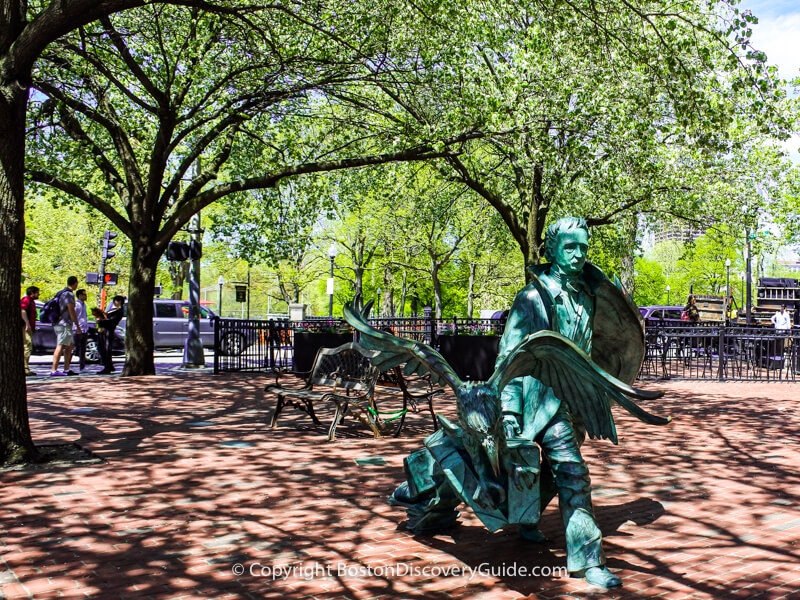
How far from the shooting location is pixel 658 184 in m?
16.2

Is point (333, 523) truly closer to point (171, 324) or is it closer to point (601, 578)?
point (601, 578)

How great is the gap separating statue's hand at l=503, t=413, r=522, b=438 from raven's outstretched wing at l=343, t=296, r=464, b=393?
14.9 inches

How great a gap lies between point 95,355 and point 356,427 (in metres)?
12.5

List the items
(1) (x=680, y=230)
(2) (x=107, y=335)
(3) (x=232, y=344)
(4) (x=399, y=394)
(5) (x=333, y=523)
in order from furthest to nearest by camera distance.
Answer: (1) (x=680, y=230) < (3) (x=232, y=344) < (2) (x=107, y=335) < (4) (x=399, y=394) < (5) (x=333, y=523)

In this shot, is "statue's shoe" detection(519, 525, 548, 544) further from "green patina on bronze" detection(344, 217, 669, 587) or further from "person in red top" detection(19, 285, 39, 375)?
"person in red top" detection(19, 285, 39, 375)

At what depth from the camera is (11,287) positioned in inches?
257

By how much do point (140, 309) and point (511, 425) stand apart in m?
12.2

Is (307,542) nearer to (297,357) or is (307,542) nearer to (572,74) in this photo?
(297,357)

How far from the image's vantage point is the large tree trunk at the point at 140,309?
47.1 feet

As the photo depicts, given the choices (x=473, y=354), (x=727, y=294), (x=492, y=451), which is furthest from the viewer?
(x=727, y=294)

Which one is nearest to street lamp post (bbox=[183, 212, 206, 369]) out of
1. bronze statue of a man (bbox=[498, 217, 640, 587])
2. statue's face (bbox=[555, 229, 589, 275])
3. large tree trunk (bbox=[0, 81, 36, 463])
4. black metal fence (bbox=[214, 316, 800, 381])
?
black metal fence (bbox=[214, 316, 800, 381])

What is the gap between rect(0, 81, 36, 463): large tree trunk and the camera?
6.41 m

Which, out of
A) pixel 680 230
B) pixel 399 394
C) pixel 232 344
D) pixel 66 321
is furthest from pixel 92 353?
pixel 680 230

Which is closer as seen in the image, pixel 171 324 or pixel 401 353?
pixel 401 353
